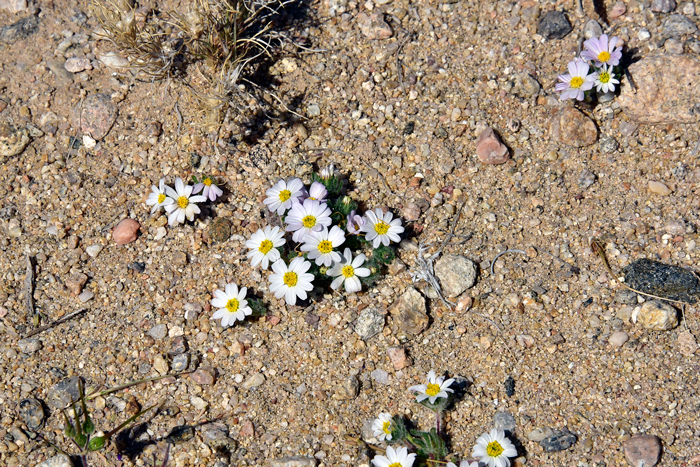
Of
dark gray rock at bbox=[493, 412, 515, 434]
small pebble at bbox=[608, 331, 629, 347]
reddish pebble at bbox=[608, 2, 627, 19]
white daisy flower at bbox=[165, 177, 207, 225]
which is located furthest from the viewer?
reddish pebble at bbox=[608, 2, 627, 19]

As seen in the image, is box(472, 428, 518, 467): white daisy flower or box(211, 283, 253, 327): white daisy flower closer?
box(472, 428, 518, 467): white daisy flower

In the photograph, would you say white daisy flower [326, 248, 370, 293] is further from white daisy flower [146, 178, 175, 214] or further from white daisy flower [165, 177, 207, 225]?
white daisy flower [146, 178, 175, 214]

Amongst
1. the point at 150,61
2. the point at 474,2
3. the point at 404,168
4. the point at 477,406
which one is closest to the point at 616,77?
the point at 474,2

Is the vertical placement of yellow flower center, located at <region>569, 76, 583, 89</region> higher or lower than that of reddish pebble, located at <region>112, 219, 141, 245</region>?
higher

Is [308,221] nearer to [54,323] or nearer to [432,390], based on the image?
[432,390]

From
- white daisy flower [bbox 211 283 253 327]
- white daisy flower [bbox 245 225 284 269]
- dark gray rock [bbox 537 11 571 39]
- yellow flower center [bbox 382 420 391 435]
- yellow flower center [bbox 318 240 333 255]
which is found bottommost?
yellow flower center [bbox 382 420 391 435]

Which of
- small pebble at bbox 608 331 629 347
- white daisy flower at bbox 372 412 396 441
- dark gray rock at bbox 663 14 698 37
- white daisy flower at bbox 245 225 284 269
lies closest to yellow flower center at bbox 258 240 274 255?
white daisy flower at bbox 245 225 284 269

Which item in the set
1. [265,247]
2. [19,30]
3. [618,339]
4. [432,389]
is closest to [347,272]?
[265,247]

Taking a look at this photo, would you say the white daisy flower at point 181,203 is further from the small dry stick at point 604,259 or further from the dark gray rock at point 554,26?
the dark gray rock at point 554,26
